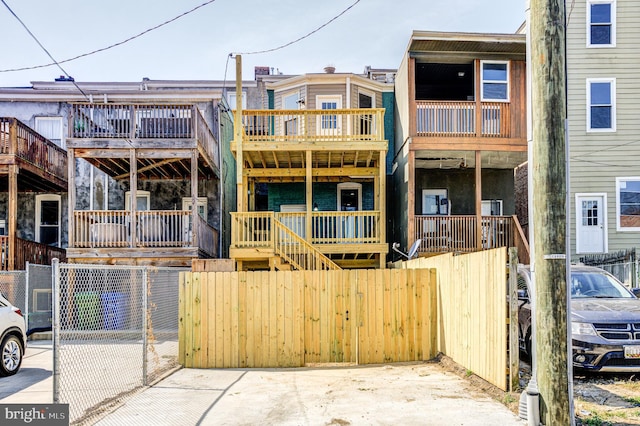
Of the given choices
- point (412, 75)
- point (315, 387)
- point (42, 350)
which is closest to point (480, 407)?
point (315, 387)

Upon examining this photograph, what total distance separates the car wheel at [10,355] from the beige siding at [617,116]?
15.2m

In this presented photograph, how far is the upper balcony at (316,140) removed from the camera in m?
15.2

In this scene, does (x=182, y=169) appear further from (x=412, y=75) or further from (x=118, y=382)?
(x=118, y=382)

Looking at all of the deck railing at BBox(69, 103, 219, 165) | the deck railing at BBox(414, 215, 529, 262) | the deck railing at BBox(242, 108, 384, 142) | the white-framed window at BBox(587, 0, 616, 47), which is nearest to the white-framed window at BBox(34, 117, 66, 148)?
the deck railing at BBox(69, 103, 219, 165)

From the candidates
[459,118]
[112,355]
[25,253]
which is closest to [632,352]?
[112,355]

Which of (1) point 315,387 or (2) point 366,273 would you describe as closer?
(1) point 315,387

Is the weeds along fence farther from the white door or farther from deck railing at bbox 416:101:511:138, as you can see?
the white door

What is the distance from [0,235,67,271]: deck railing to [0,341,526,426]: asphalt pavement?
723 cm

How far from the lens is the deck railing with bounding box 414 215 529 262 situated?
49.5 ft

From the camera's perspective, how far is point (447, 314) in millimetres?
8594

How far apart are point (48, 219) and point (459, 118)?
51.0 feet

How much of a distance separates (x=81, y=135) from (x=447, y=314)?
39.5ft

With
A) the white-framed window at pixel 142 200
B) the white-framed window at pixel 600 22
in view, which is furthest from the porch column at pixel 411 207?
the white-framed window at pixel 142 200

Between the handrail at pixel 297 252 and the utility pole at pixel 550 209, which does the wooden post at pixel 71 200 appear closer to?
the handrail at pixel 297 252
